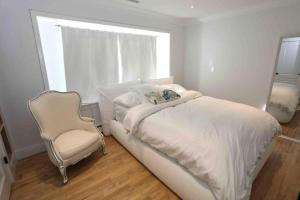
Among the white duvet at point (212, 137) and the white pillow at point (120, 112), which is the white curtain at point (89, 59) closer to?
the white pillow at point (120, 112)

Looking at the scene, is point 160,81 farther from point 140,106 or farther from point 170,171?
point 170,171

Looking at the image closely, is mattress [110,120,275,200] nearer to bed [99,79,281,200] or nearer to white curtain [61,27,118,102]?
bed [99,79,281,200]

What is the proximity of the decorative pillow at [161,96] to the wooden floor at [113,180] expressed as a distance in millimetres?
962

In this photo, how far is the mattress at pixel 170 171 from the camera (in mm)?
1388

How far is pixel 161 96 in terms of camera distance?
2.61 m

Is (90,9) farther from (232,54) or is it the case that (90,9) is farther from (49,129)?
(232,54)

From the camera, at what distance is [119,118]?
2.65 metres

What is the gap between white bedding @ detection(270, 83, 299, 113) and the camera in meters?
2.85

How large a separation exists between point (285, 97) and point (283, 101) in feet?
0.27

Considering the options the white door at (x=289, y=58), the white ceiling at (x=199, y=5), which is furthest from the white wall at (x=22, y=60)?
the white door at (x=289, y=58)

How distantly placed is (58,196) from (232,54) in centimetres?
387

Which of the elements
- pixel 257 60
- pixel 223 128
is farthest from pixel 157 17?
pixel 223 128

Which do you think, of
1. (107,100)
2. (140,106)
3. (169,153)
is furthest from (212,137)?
(107,100)

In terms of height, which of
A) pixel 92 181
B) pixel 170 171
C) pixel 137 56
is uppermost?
pixel 137 56
